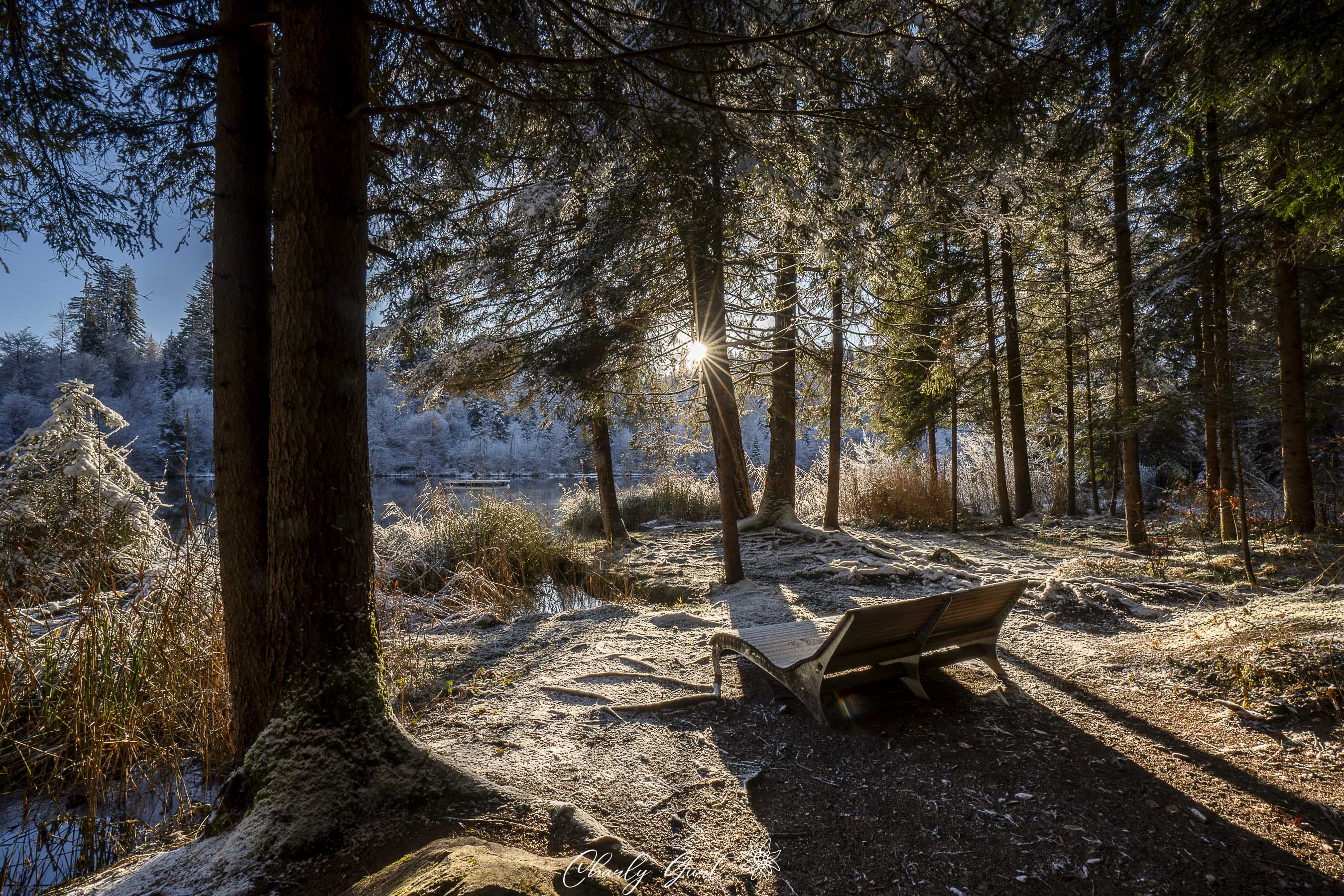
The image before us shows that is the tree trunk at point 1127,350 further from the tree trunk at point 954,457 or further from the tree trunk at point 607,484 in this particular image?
the tree trunk at point 607,484

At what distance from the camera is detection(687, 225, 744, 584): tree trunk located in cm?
582

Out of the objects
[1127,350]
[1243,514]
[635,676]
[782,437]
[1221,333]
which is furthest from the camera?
[782,437]

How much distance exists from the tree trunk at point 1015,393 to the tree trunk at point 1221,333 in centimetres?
291

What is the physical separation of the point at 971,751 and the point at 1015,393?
9668mm

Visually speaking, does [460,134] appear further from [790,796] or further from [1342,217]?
[1342,217]

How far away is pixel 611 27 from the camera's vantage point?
3602 mm

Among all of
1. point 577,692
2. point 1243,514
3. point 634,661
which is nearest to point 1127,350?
point 1243,514

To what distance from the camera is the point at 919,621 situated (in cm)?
299

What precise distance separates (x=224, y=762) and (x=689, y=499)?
1044 cm

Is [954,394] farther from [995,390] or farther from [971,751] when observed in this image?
[971,751]

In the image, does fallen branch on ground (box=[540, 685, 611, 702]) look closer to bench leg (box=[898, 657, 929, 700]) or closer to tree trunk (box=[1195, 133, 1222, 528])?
bench leg (box=[898, 657, 929, 700])

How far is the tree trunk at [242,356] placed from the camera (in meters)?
2.34

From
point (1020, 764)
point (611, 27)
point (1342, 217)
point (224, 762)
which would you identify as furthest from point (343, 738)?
point (1342, 217)

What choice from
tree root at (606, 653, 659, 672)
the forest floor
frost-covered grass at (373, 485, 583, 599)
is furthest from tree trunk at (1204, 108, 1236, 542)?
frost-covered grass at (373, 485, 583, 599)
